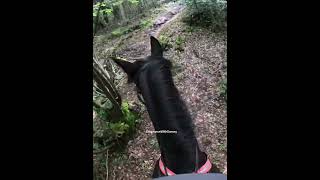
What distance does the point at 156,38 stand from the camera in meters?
1.68

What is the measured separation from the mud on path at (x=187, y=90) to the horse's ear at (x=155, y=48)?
19mm

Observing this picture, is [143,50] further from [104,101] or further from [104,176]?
[104,176]

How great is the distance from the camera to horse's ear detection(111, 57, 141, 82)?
1.69 meters

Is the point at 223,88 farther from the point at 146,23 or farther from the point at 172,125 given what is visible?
the point at 146,23

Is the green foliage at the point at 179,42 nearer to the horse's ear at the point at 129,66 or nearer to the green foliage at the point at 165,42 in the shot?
the green foliage at the point at 165,42

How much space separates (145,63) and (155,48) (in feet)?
0.23

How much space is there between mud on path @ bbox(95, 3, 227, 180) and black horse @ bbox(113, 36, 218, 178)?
0.08 feet

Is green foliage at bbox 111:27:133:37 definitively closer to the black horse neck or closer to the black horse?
the black horse

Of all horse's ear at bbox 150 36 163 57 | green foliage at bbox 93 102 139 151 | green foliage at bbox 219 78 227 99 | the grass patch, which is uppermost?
the grass patch

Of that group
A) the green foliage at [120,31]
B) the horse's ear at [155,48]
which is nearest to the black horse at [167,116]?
the horse's ear at [155,48]

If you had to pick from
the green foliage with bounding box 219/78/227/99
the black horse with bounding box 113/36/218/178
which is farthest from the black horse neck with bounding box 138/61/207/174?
the green foliage with bounding box 219/78/227/99

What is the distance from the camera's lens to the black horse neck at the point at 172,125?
64.1 inches

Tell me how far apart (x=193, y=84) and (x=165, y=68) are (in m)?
0.12

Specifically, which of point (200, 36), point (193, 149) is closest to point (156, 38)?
point (200, 36)
